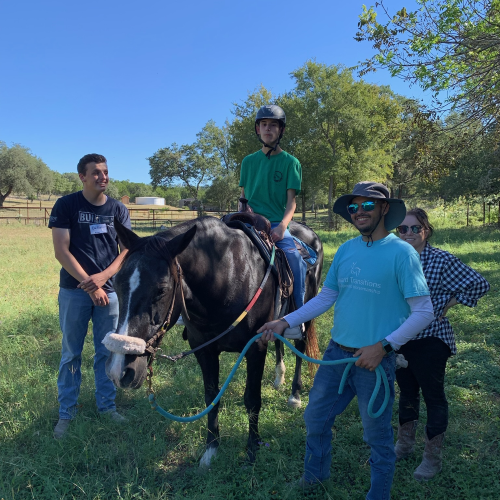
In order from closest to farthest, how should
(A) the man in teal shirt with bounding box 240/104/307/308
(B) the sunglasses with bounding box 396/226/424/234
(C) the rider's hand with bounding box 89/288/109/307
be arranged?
1. (B) the sunglasses with bounding box 396/226/424/234
2. (C) the rider's hand with bounding box 89/288/109/307
3. (A) the man in teal shirt with bounding box 240/104/307/308

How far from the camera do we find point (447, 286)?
271 centimetres

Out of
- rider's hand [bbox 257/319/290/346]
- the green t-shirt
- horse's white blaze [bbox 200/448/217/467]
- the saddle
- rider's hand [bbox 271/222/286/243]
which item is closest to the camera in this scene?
rider's hand [bbox 257/319/290/346]

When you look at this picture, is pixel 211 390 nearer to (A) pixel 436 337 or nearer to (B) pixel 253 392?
(B) pixel 253 392

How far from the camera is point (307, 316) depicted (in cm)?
239

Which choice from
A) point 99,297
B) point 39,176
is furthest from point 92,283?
point 39,176

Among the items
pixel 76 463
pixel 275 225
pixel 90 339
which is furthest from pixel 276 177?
pixel 90 339

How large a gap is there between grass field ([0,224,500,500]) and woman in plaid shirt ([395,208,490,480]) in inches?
11.8

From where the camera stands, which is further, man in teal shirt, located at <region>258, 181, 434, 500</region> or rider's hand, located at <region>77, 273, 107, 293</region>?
rider's hand, located at <region>77, 273, 107, 293</region>

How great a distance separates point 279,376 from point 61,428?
2385mm

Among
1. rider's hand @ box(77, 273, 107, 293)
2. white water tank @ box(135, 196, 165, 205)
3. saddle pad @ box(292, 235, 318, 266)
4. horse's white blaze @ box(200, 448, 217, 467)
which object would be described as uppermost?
white water tank @ box(135, 196, 165, 205)

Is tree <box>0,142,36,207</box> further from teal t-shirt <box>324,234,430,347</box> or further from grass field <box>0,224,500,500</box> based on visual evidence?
teal t-shirt <box>324,234,430,347</box>

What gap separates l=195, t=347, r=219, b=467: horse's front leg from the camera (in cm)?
301

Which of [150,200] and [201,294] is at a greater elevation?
[150,200]

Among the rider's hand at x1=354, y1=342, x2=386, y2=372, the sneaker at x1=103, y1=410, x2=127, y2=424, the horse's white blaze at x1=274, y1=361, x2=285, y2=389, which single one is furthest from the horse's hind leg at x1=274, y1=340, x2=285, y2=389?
the rider's hand at x1=354, y1=342, x2=386, y2=372
